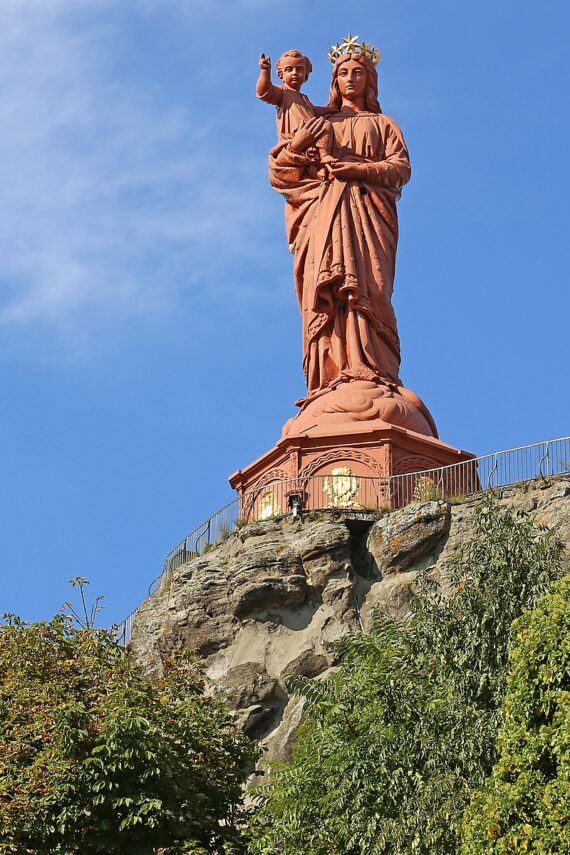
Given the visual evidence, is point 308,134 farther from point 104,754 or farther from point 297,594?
point 104,754

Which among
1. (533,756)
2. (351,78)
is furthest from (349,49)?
(533,756)

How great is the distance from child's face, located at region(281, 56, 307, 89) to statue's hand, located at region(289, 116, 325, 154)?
5.17 feet

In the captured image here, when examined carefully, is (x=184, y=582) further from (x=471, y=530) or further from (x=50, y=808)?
(x=50, y=808)

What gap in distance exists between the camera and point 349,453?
3691 cm

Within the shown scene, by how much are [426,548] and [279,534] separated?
108 inches

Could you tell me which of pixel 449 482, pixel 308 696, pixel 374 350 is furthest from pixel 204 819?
pixel 374 350

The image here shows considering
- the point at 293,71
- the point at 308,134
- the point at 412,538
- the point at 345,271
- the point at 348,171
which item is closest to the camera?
the point at 412,538

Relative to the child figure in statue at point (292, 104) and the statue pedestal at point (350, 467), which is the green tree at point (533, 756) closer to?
the statue pedestal at point (350, 467)

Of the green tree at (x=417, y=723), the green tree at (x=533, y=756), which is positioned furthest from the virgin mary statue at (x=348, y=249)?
the green tree at (x=533, y=756)

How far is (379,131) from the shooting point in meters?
41.3

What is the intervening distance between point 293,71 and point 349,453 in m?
9.35

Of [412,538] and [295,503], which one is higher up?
[295,503]

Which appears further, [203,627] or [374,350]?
[374,350]

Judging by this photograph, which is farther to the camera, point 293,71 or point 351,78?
point 351,78
